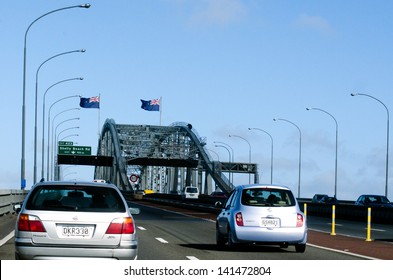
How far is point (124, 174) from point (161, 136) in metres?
18.9

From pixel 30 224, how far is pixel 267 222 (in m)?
7.14

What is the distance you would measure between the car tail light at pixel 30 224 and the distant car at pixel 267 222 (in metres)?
6.78

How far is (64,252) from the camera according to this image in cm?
1284

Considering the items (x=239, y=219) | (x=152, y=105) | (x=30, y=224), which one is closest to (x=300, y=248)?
(x=239, y=219)

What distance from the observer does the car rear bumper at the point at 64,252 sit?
1278 cm

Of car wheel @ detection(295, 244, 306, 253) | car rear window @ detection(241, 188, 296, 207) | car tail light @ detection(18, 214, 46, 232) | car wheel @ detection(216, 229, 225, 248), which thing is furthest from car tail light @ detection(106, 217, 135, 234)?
car wheel @ detection(216, 229, 225, 248)

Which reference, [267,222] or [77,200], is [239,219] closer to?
[267,222]

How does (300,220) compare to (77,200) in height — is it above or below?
below

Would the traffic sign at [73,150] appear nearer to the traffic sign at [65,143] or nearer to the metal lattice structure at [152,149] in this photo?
the traffic sign at [65,143]

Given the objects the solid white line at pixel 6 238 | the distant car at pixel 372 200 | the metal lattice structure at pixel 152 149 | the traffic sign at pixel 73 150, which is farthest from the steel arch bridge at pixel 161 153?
the solid white line at pixel 6 238

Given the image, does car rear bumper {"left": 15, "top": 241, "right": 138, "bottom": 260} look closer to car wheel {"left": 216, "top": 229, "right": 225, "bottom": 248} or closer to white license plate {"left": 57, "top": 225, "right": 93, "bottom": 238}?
white license plate {"left": 57, "top": 225, "right": 93, "bottom": 238}

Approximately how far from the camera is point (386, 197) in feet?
186
